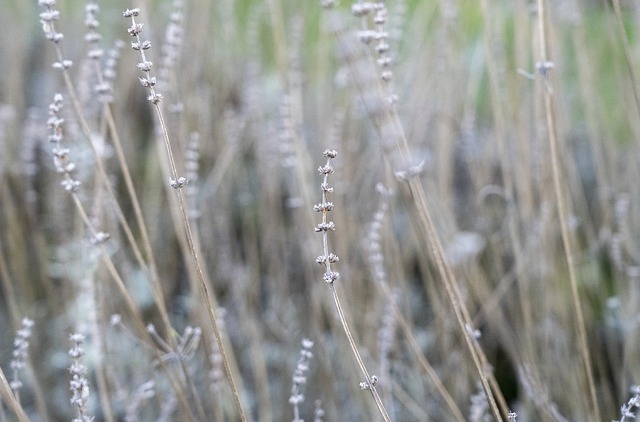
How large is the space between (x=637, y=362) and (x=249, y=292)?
680 millimetres

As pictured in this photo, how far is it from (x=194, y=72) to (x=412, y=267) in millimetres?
610

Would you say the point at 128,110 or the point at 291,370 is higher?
the point at 128,110

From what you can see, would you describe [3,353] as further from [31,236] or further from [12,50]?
[12,50]

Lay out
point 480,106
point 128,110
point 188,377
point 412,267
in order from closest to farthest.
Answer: point 188,377 → point 412,267 → point 128,110 → point 480,106

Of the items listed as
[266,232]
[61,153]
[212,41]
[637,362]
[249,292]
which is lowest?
[637,362]

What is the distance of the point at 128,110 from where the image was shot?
1661 mm

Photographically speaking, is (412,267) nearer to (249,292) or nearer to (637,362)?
(249,292)

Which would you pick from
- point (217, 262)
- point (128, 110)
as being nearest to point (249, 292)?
point (217, 262)

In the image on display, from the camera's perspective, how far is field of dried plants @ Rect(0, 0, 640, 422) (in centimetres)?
99

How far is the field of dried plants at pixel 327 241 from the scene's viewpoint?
99cm

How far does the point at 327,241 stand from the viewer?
2.79ft

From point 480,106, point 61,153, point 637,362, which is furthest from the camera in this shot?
point 480,106

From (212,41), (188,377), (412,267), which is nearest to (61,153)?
(188,377)

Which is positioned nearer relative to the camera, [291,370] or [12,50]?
[291,370]
